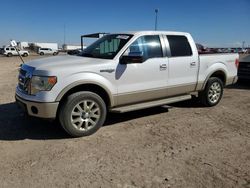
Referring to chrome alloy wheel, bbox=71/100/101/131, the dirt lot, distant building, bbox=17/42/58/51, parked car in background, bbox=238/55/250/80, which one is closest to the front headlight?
chrome alloy wheel, bbox=71/100/101/131

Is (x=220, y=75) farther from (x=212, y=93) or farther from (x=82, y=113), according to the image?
(x=82, y=113)

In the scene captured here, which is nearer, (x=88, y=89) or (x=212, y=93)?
(x=88, y=89)

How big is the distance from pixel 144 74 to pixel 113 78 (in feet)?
2.36

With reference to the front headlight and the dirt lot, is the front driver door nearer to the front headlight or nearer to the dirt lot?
the dirt lot

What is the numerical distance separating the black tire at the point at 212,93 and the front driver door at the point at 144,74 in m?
1.51

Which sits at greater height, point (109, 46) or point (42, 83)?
point (109, 46)

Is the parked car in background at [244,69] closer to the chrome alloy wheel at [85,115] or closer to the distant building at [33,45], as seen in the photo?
the chrome alloy wheel at [85,115]

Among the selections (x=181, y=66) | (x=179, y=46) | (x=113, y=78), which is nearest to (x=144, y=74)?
(x=113, y=78)

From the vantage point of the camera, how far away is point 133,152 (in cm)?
402

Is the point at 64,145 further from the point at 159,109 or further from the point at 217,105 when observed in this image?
the point at 217,105

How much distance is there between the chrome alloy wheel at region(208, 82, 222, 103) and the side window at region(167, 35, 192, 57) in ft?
4.14

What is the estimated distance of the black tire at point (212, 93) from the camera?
6.66 m

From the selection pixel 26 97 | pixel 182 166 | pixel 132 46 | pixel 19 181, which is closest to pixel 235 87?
pixel 132 46

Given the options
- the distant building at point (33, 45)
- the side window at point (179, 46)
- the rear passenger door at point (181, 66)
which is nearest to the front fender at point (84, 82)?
the rear passenger door at point (181, 66)
